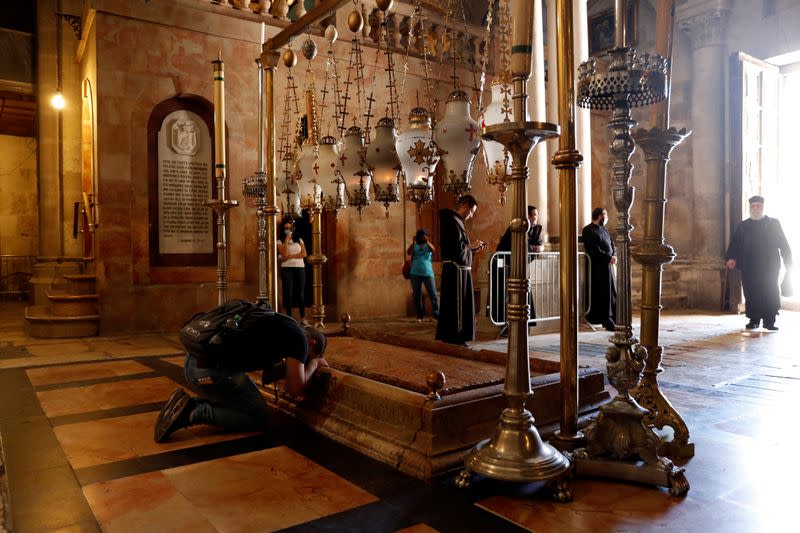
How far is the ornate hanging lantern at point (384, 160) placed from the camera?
327 cm

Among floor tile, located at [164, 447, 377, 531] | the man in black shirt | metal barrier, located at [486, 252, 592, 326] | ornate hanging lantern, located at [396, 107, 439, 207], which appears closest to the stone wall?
metal barrier, located at [486, 252, 592, 326]

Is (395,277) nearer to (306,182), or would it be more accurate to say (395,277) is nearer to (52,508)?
(306,182)

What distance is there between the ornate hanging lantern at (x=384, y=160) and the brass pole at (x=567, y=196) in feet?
3.01

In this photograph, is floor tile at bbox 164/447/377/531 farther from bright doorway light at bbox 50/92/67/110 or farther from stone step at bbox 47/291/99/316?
bright doorway light at bbox 50/92/67/110

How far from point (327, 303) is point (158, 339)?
3.39 meters

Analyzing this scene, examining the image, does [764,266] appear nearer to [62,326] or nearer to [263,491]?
[263,491]

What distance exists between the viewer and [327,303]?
10.9m

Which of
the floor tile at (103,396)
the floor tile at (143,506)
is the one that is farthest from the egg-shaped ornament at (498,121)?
the floor tile at (103,396)

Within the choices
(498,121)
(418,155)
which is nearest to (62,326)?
(418,155)

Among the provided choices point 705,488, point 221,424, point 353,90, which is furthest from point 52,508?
point 353,90

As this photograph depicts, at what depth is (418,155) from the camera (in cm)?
297

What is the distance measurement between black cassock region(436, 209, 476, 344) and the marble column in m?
7.65

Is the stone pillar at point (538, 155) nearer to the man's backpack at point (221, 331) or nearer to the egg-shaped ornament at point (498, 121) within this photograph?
the egg-shaped ornament at point (498, 121)

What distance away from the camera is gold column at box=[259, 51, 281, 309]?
443 centimetres
